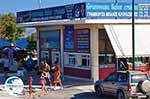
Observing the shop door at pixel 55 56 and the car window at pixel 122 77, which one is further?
the shop door at pixel 55 56

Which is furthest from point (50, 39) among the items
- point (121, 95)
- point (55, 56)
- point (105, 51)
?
point (121, 95)

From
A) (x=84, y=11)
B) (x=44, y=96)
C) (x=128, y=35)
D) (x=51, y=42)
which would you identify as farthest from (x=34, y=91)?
(x=51, y=42)

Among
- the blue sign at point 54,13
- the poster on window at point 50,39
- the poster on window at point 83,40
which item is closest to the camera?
the blue sign at point 54,13

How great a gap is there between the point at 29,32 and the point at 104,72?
61.7 m

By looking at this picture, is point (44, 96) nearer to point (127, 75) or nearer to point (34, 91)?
point (34, 91)

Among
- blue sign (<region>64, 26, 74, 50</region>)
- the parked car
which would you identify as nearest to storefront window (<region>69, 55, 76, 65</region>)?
blue sign (<region>64, 26, 74, 50</region>)

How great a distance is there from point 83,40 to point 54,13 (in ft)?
11.2

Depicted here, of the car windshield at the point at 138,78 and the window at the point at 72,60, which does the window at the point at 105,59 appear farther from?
the car windshield at the point at 138,78

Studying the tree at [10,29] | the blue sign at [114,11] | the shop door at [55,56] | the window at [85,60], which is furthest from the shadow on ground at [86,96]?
the tree at [10,29]

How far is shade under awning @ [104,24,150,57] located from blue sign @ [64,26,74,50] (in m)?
3.78

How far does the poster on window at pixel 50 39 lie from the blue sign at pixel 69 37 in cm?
128

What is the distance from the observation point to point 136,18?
32.2 meters

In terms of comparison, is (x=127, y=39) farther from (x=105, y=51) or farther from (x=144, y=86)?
(x=144, y=86)

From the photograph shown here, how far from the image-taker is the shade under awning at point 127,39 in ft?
102
